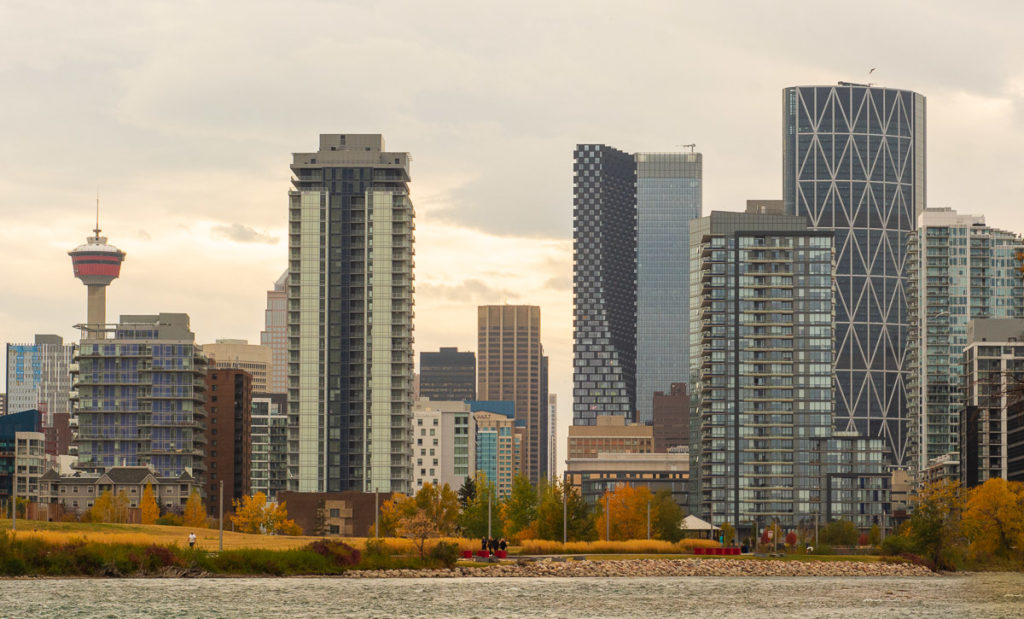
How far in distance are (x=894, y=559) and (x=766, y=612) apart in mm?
72454

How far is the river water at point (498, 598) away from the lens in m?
97.9

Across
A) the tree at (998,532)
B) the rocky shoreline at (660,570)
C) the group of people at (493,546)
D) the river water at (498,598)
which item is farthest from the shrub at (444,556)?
the tree at (998,532)

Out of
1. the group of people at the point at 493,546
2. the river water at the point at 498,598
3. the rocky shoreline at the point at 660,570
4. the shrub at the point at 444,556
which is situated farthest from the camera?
the group of people at the point at 493,546

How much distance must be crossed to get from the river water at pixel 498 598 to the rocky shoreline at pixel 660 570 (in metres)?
5.55

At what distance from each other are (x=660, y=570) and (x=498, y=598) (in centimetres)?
4440

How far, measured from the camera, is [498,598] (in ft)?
363

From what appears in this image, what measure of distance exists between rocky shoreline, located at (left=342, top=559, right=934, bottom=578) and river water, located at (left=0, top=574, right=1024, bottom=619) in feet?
18.2

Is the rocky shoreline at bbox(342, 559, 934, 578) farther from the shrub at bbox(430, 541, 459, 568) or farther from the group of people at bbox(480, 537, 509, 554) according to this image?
the group of people at bbox(480, 537, 509, 554)

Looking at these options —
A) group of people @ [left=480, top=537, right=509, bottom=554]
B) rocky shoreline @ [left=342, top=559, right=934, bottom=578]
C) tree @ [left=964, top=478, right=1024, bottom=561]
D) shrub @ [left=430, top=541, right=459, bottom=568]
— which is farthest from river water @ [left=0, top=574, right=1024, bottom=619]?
tree @ [left=964, top=478, right=1024, bottom=561]

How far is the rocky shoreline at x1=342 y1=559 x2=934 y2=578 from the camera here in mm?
140250

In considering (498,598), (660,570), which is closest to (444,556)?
(660,570)

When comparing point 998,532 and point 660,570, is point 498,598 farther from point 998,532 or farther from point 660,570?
point 998,532

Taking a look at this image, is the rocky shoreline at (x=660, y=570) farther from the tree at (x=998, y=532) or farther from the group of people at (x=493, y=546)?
the tree at (x=998, y=532)

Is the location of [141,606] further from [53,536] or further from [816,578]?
[816,578]
